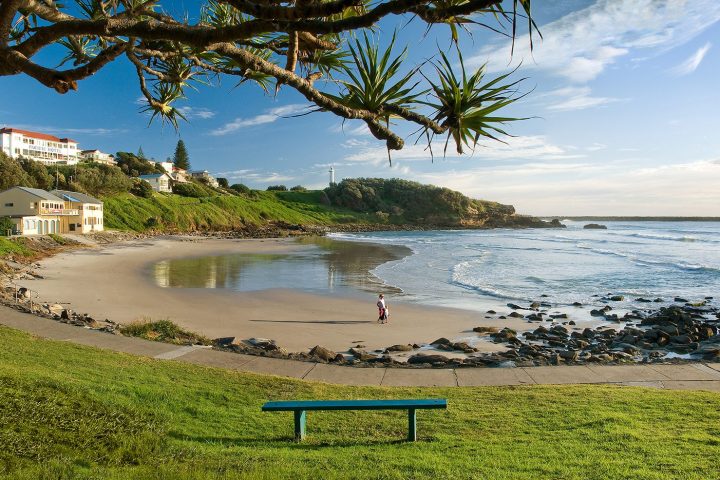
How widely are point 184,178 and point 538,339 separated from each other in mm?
97506

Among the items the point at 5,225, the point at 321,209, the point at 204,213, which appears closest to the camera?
the point at 5,225

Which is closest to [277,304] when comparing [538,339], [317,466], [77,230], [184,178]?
[538,339]

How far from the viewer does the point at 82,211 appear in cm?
4756

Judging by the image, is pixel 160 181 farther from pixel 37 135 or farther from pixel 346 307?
pixel 346 307

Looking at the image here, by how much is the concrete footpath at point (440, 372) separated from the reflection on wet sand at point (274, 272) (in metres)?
13.1

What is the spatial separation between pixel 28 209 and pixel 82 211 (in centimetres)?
702

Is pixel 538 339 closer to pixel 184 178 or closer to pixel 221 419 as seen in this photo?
pixel 221 419

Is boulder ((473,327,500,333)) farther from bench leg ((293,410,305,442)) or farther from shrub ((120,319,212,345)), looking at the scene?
bench leg ((293,410,305,442))

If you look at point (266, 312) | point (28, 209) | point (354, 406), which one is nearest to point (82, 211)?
point (28, 209)

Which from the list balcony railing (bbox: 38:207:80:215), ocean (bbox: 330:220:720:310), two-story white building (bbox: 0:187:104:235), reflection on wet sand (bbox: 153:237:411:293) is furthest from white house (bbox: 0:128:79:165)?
ocean (bbox: 330:220:720:310)

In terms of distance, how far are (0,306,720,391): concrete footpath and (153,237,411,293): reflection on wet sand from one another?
13.1 m

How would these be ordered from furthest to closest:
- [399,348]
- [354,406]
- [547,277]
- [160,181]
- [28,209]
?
[160,181] → [28,209] → [547,277] → [399,348] → [354,406]

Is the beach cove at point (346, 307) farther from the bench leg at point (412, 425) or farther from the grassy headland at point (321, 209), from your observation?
the grassy headland at point (321, 209)

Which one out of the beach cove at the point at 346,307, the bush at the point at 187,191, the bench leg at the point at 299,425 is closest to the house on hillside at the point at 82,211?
the beach cove at the point at 346,307
